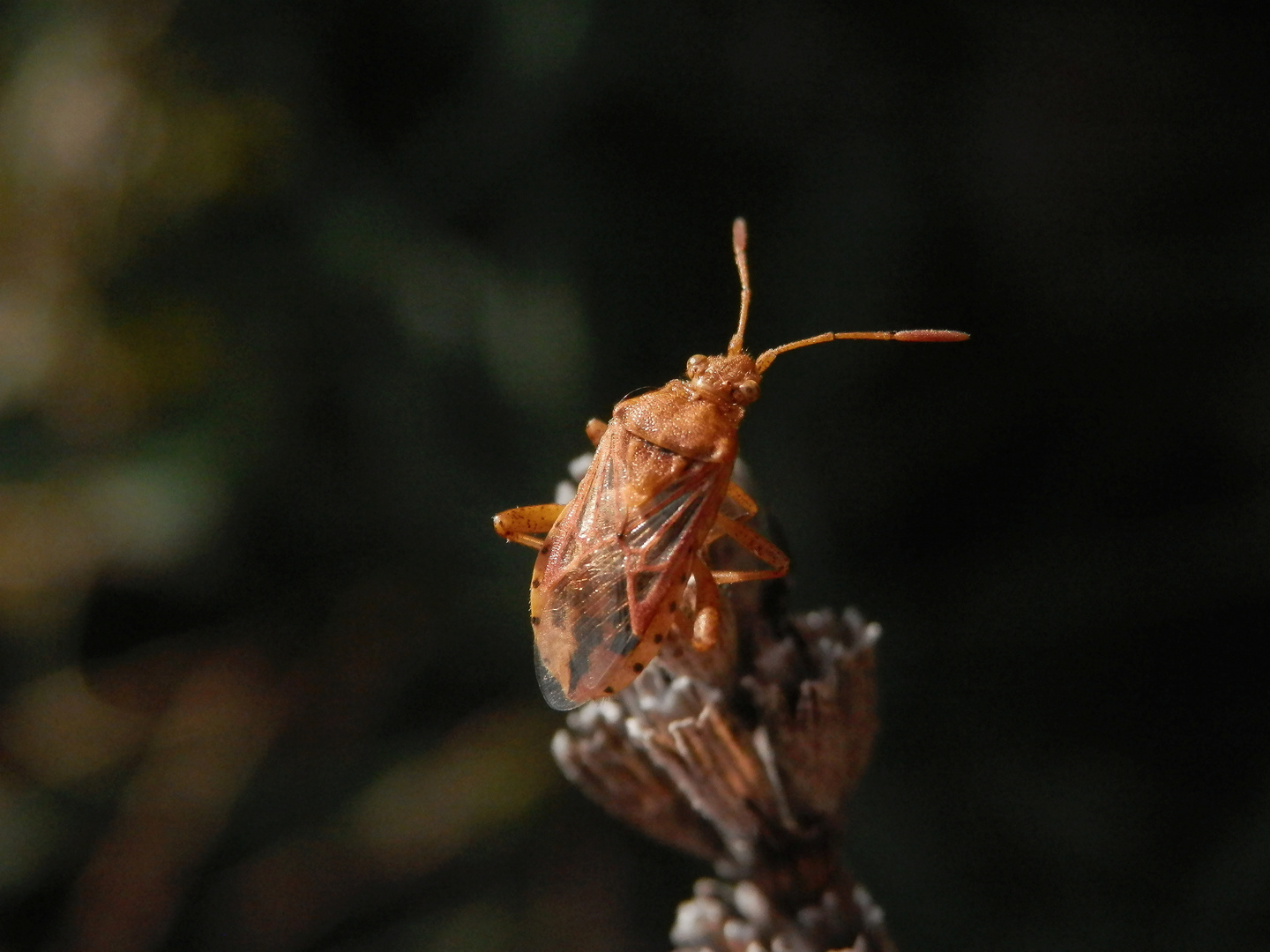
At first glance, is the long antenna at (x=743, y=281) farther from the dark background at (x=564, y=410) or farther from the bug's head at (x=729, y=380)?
the dark background at (x=564, y=410)

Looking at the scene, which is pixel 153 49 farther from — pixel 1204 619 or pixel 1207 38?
pixel 1204 619

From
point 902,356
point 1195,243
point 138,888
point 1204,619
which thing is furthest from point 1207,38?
point 138,888

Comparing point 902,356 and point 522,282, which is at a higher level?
point 522,282

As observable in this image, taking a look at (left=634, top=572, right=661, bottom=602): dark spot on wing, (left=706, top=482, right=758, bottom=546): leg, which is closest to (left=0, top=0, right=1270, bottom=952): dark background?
(left=634, top=572, right=661, bottom=602): dark spot on wing

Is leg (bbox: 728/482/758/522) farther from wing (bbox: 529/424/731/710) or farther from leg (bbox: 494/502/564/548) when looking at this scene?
leg (bbox: 494/502/564/548)

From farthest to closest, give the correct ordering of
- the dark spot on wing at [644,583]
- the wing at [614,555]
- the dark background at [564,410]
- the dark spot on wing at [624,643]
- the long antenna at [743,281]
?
the dark background at [564,410] → the long antenna at [743,281] → the dark spot on wing at [644,583] → the wing at [614,555] → the dark spot on wing at [624,643]

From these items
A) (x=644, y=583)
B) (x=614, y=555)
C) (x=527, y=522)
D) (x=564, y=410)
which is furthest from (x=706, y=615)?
(x=564, y=410)

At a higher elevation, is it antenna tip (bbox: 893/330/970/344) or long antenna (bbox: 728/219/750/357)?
long antenna (bbox: 728/219/750/357)

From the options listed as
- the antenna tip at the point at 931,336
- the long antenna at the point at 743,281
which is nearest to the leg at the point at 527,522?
the long antenna at the point at 743,281
